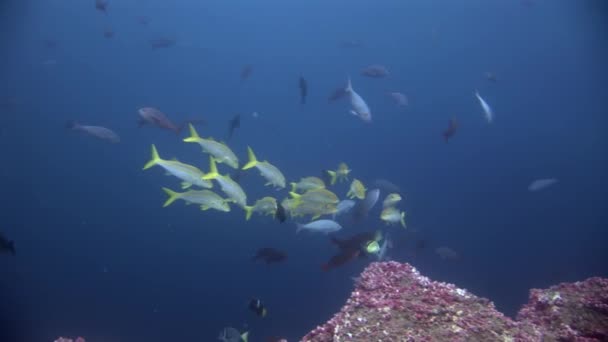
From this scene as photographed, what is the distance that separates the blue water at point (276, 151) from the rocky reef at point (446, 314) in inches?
365

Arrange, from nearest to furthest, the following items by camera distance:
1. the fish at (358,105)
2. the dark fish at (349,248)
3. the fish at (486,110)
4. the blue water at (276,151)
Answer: the dark fish at (349,248) < the fish at (486,110) < the fish at (358,105) < the blue water at (276,151)

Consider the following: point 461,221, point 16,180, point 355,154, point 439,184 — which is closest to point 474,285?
point 461,221

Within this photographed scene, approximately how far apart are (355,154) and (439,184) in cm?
818

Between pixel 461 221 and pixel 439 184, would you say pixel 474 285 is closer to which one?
pixel 461 221

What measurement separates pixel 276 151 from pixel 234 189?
92.3ft

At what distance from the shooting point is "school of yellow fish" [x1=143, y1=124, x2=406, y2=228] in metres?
6.52

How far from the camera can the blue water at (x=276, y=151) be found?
18.3 m

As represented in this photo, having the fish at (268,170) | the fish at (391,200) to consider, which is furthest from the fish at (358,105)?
the fish at (268,170)

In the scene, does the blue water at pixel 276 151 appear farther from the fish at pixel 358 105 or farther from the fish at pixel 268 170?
the fish at pixel 268 170

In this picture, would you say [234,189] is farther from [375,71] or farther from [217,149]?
[375,71]

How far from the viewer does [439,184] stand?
33.9 m

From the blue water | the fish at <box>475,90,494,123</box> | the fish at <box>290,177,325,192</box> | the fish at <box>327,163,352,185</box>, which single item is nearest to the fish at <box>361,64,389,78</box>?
the fish at <box>475,90,494,123</box>

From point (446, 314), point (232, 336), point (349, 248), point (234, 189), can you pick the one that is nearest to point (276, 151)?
point (234, 189)

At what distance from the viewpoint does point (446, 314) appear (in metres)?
3.63
